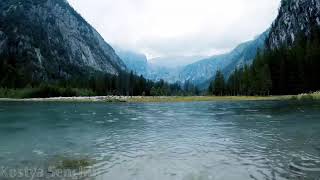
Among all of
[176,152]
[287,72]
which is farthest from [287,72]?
[176,152]

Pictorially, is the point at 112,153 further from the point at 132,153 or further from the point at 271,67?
the point at 271,67

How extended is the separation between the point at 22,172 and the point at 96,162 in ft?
16.0

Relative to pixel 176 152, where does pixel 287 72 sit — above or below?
above

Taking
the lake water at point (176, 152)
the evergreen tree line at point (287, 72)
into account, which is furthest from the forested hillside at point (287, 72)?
the lake water at point (176, 152)

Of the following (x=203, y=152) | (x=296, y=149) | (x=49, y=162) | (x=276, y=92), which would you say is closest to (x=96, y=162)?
(x=49, y=162)

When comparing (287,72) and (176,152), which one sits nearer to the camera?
(176,152)

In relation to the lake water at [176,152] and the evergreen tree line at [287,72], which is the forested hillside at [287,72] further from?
the lake water at [176,152]

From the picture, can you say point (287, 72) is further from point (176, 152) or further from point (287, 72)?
point (176, 152)

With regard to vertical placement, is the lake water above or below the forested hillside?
below

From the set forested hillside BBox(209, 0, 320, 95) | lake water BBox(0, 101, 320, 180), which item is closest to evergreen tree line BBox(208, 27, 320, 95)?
forested hillside BBox(209, 0, 320, 95)

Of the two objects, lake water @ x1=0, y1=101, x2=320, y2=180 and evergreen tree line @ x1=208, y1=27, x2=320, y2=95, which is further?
evergreen tree line @ x1=208, y1=27, x2=320, y2=95

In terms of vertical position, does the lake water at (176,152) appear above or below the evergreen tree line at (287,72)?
below

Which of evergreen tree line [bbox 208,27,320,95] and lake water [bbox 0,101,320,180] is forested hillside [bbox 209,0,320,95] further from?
lake water [bbox 0,101,320,180]

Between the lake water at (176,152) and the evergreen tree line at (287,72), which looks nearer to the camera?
the lake water at (176,152)
